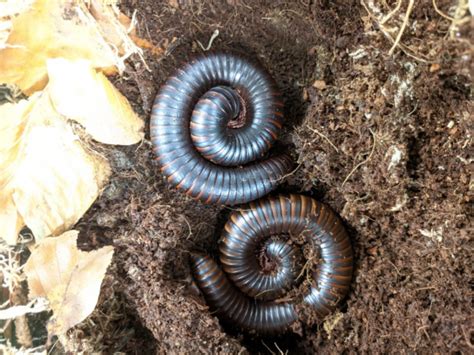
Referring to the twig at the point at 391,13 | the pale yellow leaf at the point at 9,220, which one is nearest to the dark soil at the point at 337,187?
the twig at the point at 391,13

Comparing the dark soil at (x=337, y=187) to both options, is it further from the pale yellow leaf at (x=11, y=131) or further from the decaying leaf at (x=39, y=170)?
the pale yellow leaf at (x=11, y=131)

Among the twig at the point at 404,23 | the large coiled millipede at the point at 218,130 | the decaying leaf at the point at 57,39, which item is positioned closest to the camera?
the twig at the point at 404,23

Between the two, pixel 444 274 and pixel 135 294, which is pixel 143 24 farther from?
pixel 444 274

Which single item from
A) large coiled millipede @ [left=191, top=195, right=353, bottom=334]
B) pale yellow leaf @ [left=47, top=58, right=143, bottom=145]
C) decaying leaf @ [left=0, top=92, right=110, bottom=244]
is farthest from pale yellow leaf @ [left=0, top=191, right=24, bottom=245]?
large coiled millipede @ [left=191, top=195, right=353, bottom=334]

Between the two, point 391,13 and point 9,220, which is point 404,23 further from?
point 9,220

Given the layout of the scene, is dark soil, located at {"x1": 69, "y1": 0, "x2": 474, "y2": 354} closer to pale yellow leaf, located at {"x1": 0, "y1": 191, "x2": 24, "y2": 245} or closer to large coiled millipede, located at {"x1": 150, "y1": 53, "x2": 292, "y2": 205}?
large coiled millipede, located at {"x1": 150, "y1": 53, "x2": 292, "y2": 205}

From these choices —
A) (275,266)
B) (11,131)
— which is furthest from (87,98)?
(275,266)
